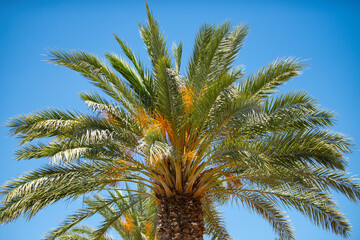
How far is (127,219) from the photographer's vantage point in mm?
12734

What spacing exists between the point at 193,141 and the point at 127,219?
5483 millimetres

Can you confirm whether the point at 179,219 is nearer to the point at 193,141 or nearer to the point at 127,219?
the point at 193,141

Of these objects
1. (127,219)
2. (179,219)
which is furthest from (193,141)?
(127,219)

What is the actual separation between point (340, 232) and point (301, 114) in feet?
8.58

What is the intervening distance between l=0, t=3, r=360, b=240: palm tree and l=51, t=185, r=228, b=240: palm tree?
0.21m

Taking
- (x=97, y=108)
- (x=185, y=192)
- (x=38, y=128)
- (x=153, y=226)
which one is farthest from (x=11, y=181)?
(x=153, y=226)

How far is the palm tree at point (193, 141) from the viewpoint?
7.41 m

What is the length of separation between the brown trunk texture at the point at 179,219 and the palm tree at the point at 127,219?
1.08 meters

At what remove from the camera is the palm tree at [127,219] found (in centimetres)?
852

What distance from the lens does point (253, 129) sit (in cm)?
840

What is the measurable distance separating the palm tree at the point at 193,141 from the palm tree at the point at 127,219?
21cm

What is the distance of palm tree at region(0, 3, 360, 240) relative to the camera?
7.41 metres

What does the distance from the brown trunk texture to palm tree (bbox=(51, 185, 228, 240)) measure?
1084mm

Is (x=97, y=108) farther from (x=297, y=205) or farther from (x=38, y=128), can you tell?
(x=297, y=205)
